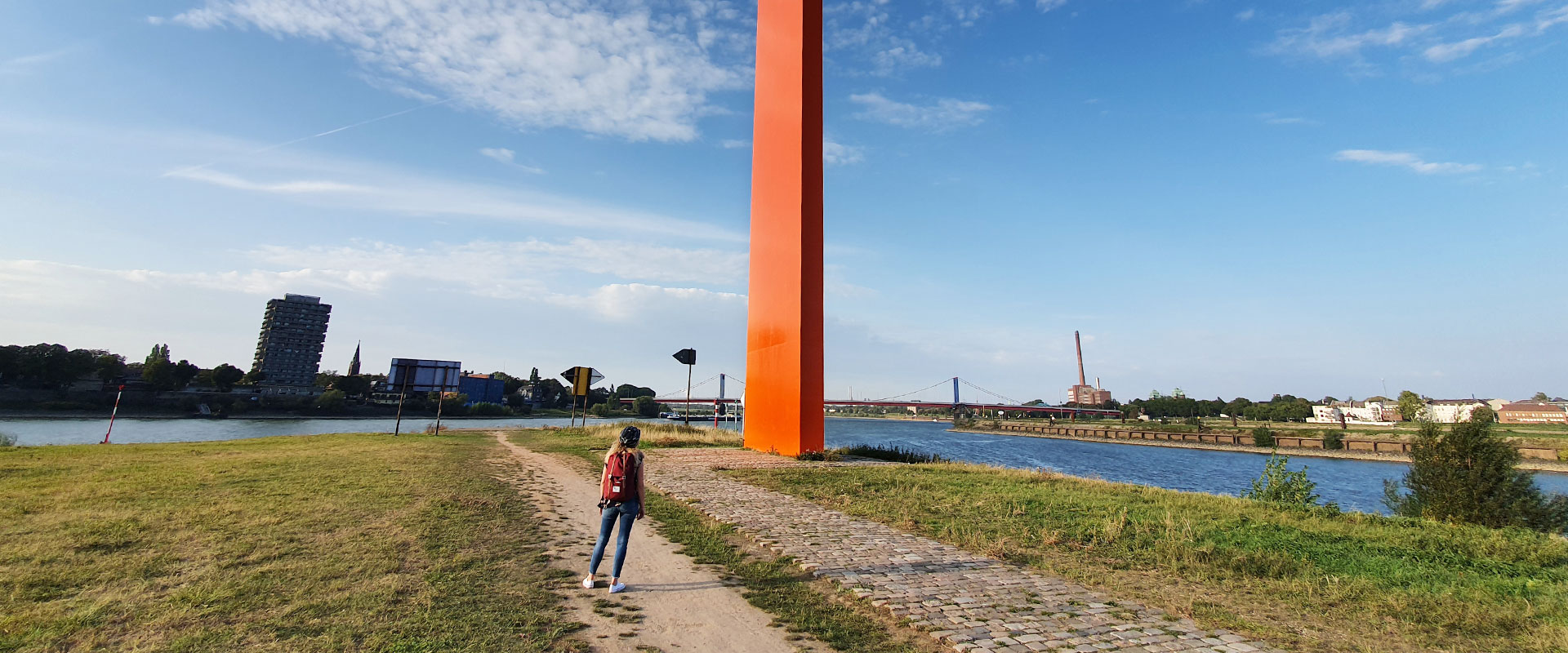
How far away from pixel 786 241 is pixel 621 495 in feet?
44.3

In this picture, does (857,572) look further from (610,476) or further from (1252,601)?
(1252,601)

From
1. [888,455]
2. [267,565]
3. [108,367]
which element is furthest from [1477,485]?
[108,367]

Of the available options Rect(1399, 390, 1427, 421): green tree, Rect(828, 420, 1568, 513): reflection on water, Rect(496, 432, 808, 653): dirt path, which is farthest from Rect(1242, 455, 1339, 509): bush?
Rect(1399, 390, 1427, 421): green tree

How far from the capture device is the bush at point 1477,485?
931 centimetres

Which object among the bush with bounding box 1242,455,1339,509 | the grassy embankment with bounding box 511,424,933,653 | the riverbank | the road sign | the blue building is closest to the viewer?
the grassy embankment with bounding box 511,424,933,653

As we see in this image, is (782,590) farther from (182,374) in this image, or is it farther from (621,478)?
(182,374)

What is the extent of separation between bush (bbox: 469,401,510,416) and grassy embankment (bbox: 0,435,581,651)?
6877 cm

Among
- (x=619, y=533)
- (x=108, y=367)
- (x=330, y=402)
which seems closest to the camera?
(x=619, y=533)

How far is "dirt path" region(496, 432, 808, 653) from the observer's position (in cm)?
395

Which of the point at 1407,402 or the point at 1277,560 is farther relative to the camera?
the point at 1407,402

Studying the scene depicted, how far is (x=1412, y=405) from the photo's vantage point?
2621 inches

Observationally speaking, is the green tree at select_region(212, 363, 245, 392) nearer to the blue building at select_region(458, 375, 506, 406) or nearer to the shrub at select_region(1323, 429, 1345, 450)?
the blue building at select_region(458, 375, 506, 406)

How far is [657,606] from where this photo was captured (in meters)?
4.66

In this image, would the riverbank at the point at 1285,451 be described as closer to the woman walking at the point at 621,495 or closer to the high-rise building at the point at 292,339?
the woman walking at the point at 621,495
